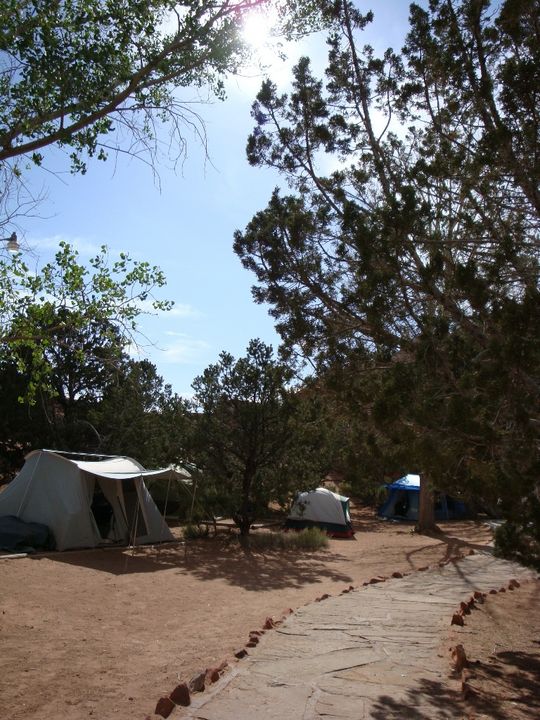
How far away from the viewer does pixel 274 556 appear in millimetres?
16266

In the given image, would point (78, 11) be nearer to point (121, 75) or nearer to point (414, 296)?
point (121, 75)

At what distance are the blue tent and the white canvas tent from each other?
45.7 feet

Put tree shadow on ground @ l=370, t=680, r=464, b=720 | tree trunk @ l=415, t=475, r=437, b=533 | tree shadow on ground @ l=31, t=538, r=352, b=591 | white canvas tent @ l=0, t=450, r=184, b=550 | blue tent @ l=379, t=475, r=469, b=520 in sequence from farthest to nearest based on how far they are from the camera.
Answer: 1. blue tent @ l=379, t=475, r=469, b=520
2. tree trunk @ l=415, t=475, r=437, b=533
3. white canvas tent @ l=0, t=450, r=184, b=550
4. tree shadow on ground @ l=31, t=538, r=352, b=591
5. tree shadow on ground @ l=370, t=680, r=464, b=720

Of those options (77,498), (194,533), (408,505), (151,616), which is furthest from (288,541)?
(408,505)

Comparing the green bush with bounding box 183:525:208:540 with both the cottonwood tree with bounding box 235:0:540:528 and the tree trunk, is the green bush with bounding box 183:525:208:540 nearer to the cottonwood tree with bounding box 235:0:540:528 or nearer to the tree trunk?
the tree trunk

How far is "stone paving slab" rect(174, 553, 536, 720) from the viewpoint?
14.4 ft

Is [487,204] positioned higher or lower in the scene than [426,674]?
higher

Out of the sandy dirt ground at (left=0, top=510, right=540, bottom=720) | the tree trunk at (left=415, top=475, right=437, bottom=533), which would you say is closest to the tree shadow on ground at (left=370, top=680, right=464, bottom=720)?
the sandy dirt ground at (left=0, top=510, right=540, bottom=720)

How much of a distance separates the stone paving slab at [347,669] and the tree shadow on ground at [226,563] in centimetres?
395

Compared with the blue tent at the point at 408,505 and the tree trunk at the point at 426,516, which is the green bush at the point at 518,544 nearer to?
the tree trunk at the point at 426,516

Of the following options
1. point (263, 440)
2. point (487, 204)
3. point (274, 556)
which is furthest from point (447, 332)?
point (263, 440)

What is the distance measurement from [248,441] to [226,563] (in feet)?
13.7

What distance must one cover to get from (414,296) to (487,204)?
1173 mm

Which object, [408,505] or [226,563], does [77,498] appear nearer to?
[226,563]
